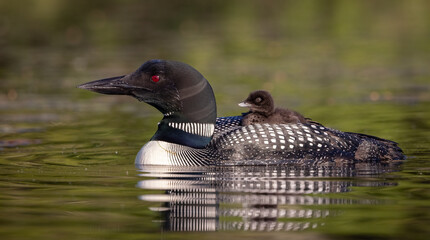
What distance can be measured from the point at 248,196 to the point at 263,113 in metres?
2.19

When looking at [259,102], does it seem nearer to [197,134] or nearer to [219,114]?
[197,134]

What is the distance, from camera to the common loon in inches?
316

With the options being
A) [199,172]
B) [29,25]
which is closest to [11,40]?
[29,25]

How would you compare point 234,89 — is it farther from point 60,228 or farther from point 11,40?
point 11,40

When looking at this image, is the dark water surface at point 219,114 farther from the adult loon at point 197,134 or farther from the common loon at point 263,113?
the common loon at point 263,113

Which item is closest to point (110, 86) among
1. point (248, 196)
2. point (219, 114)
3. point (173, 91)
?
point (173, 91)

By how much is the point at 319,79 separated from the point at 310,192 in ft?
27.2

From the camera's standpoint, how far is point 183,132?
743 centimetres

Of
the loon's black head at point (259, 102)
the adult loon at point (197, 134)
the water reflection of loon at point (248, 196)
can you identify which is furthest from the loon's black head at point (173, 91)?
the loon's black head at point (259, 102)

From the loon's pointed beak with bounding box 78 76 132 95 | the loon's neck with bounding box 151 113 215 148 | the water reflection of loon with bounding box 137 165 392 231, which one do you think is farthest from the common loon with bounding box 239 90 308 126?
the loon's pointed beak with bounding box 78 76 132 95

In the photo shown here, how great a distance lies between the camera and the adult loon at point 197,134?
732cm

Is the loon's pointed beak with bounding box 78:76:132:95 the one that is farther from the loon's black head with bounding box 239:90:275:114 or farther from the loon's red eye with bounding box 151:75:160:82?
the loon's black head with bounding box 239:90:275:114

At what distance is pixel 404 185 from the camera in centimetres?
643

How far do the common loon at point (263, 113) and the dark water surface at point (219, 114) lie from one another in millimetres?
935
